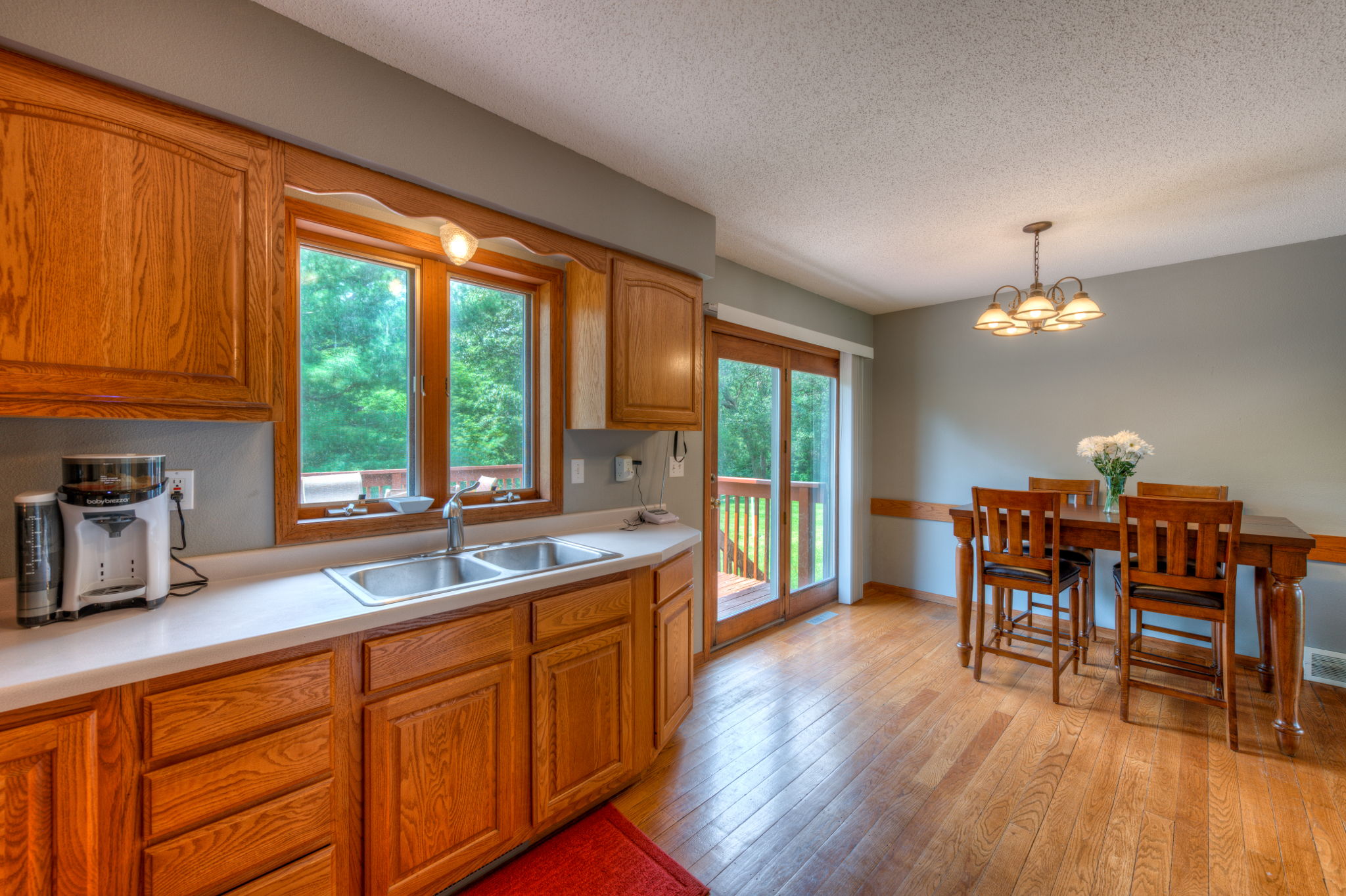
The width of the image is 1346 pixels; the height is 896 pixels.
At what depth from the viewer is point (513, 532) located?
2.29 meters

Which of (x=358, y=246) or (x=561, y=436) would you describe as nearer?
(x=358, y=246)

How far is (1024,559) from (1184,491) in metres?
1.20

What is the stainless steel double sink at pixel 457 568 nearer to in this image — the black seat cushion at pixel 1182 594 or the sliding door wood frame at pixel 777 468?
the sliding door wood frame at pixel 777 468

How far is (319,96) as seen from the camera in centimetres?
154

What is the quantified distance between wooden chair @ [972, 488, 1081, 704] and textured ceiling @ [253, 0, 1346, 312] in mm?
1421

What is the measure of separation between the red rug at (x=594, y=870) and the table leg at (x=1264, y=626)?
3.12m

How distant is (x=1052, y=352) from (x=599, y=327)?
3.37 m

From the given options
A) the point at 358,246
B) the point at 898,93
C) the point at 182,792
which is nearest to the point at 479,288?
the point at 358,246

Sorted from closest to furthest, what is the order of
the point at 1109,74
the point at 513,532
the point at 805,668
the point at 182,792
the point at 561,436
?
the point at 182,792 → the point at 1109,74 → the point at 513,532 → the point at 561,436 → the point at 805,668

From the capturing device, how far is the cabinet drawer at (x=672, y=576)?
213cm

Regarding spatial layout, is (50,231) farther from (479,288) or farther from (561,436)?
(561,436)

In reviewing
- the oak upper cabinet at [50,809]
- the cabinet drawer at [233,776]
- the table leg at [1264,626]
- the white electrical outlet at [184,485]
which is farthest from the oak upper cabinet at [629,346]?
the table leg at [1264,626]

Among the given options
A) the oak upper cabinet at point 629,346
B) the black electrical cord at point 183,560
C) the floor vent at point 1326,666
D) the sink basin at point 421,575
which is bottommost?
the floor vent at point 1326,666

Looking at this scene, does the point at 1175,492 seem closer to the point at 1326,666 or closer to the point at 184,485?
the point at 1326,666
